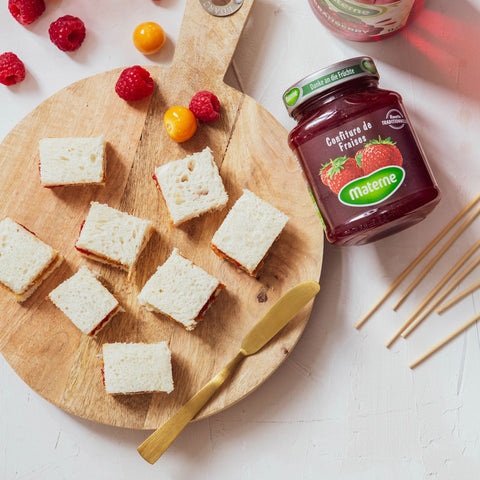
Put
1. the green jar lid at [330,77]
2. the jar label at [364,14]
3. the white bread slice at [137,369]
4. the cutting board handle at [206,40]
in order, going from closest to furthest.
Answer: the green jar lid at [330,77]
the jar label at [364,14]
the white bread slice at [137,369]
the cutting board handle at [206,40]

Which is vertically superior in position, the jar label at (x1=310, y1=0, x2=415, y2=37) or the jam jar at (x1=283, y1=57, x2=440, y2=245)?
the jar label at (x1=310, y1=0, x2=415, y2=37)

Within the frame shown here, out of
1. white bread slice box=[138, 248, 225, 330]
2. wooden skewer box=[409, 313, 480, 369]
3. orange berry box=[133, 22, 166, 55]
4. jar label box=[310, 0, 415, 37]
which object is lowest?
wooden skewer box=[409, 313, 480, 369]

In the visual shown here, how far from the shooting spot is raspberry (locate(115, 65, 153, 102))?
1952 millimetres

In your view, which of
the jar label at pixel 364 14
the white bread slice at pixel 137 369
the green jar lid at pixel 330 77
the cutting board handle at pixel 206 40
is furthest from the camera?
the cutting board handle at pixel 206 40

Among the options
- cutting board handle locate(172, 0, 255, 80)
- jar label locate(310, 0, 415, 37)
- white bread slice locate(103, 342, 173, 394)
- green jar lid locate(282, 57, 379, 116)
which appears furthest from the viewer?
cutting board handle locate(172, 0, 255, 80)

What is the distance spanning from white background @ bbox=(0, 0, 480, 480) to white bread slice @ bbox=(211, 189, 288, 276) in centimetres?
32

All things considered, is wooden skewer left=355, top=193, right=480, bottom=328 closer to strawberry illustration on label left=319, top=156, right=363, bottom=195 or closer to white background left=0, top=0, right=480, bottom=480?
white background left=0, top=0, right=480, bottom=480

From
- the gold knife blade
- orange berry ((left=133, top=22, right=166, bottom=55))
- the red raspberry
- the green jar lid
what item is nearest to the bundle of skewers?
the gold knife blade

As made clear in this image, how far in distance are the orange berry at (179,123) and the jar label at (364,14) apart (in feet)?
2.13

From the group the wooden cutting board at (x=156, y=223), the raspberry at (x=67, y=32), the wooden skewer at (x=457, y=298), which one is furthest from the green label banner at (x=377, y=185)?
the raspberry at (x=67, y=32)

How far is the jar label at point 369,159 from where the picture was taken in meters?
1.68

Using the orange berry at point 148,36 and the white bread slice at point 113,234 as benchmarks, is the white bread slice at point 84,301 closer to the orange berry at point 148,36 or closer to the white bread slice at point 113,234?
the white bread slice at point 113,234

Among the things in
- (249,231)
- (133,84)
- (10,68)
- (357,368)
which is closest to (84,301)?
(249,231)

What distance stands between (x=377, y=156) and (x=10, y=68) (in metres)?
1.52
